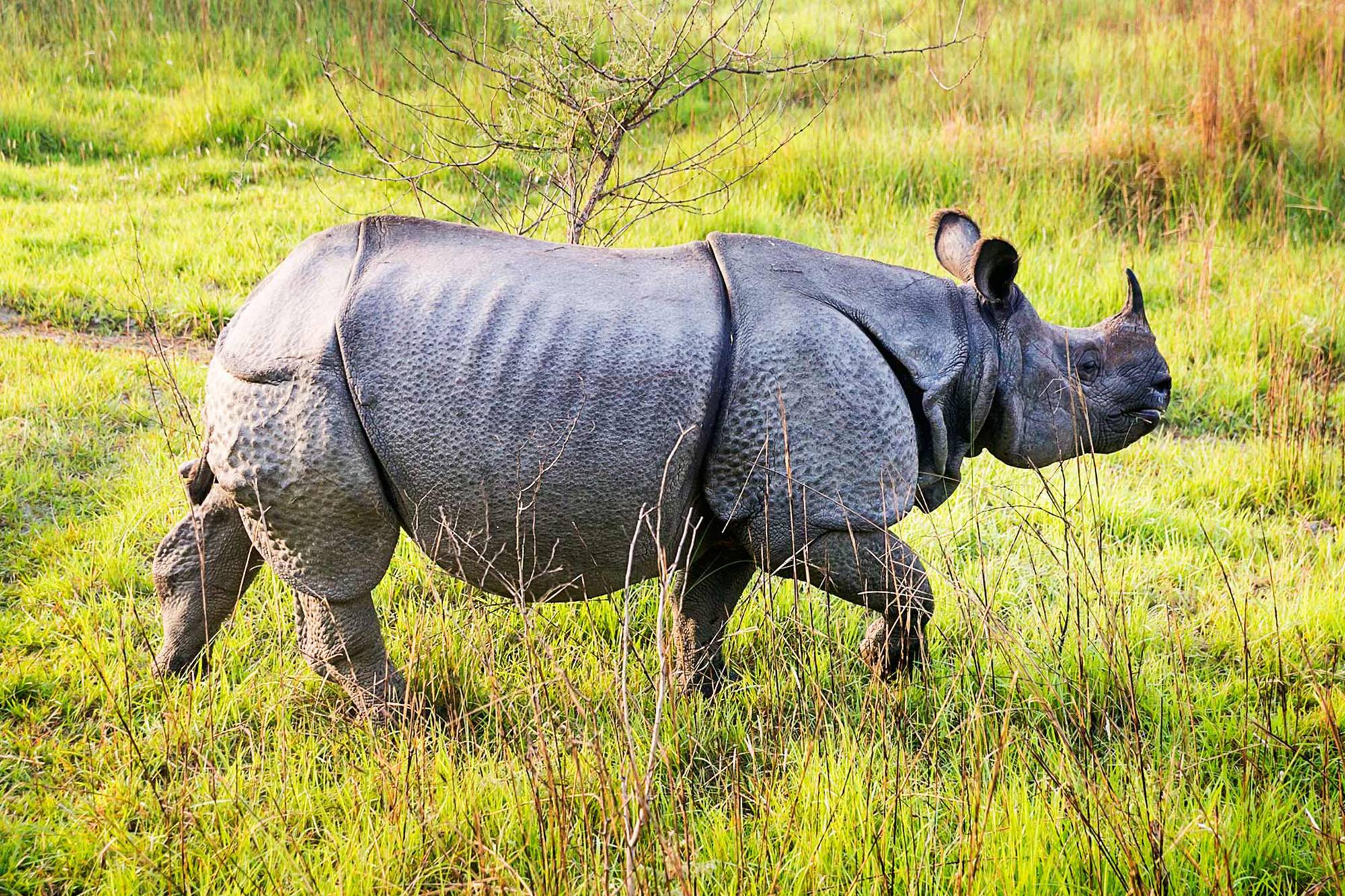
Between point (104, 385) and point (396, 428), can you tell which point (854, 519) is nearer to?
point (396, 428)

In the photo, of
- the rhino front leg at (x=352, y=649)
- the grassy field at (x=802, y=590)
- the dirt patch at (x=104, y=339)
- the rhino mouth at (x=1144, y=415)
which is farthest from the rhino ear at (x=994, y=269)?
the dirt patch at (x=104, y=339)

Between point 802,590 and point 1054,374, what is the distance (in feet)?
4.05

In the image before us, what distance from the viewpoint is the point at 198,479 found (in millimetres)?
3420

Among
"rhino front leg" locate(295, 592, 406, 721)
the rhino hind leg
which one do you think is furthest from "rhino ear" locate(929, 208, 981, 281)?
the rhino hind leg

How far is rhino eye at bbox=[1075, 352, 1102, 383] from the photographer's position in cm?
358

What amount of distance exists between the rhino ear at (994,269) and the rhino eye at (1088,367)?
33 centimetres

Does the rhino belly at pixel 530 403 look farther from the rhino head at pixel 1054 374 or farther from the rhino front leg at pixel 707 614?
the rhino head at pixel 1054 374

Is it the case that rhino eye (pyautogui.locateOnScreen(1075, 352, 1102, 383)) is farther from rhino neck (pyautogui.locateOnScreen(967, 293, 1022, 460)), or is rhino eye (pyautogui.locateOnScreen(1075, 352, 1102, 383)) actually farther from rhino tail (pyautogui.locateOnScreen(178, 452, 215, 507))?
rhino tail (pyautogui.locateOnScreen(178, 452, 215, 507))

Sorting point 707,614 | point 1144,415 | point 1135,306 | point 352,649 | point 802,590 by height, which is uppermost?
point 1135,306

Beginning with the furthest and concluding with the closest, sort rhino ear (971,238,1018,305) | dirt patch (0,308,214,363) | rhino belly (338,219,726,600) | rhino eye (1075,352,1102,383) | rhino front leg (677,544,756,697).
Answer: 1. dirt patch (0,308,214,363)
2. rhino front leg (677,544,756,697)
3. rhino eye (1075,352,1102,383)
4. rhino ear (971,238,1018,305)
5. rhino belly (338,219,726,600)

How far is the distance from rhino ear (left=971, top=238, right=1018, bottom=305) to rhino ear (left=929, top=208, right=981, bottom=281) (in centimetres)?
18

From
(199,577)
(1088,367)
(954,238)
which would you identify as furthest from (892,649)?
(199,577)

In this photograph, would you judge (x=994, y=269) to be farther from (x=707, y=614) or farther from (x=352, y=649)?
(x=352, y=649)

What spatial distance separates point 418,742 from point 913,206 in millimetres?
5659
